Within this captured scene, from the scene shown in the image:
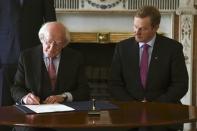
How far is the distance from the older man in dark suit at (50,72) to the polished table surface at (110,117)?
1.12 ft

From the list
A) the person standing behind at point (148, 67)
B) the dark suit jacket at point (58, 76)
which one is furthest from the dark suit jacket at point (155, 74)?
the dark suit jacket at point (58, 76)

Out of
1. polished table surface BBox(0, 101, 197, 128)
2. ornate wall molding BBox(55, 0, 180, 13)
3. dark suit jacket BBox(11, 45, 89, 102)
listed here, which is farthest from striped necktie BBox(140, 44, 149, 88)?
ornate wall molding BBox(55, 0, 180, 13)

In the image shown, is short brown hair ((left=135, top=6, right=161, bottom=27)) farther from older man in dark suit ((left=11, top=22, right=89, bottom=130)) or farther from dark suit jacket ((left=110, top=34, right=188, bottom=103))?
older man in dark suit ((left=11, top=22, right=89, bottom=130))

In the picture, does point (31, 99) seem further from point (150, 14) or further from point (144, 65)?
point (150, 14)

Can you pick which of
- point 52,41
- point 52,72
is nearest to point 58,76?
point 52,72

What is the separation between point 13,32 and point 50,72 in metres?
0.56

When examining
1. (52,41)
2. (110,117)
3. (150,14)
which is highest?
(150,14)

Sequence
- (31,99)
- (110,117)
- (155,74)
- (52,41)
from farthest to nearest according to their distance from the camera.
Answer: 1. (155,74)
2. (52,41)
3. (31,99)
4. (110,117)

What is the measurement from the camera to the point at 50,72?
227 cm

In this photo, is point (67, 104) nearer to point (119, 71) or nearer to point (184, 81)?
point (119, 71)

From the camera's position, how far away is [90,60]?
3.99 meters

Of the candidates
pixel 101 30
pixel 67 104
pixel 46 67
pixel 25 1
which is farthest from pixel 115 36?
pixel 67 104

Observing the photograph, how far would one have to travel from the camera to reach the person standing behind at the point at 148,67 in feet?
8.00

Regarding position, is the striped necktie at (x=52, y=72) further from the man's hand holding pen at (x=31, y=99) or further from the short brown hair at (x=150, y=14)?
the short brown hair at (x=150, y=14)
